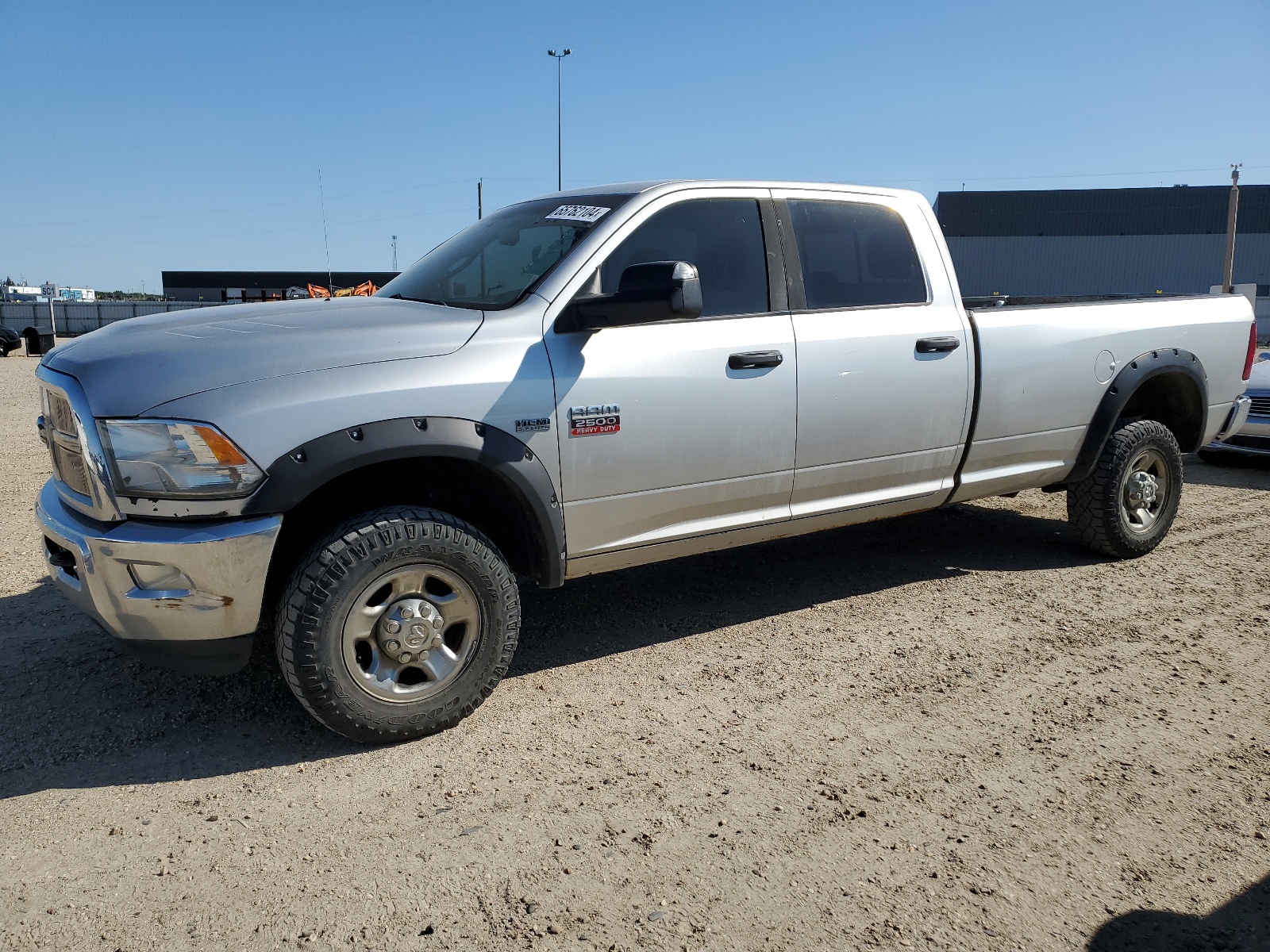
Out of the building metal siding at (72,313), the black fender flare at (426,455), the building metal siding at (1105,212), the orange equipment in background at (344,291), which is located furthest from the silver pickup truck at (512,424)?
the building metal siding at (1105,212)

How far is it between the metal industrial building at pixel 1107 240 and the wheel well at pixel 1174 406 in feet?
165

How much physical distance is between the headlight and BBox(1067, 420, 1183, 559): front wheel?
14.9 ft

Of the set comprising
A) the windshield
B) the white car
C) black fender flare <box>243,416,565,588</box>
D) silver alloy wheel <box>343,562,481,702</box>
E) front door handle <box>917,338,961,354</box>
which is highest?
the windshield

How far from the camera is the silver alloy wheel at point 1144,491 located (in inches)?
223

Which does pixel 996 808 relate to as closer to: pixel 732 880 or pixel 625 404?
pixel 732 880

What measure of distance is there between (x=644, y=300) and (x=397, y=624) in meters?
1.45

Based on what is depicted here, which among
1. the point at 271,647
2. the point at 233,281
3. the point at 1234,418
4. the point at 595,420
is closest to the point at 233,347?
the point at 595,420

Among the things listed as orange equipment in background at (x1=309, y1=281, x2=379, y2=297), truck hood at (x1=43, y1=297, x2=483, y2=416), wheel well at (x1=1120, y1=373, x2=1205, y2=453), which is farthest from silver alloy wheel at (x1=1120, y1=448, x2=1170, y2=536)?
orange equipment in background at (x1=309, y1=281, x2=379, y2=297)

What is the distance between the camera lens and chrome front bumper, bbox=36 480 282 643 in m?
3.04

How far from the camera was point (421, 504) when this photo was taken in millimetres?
3822

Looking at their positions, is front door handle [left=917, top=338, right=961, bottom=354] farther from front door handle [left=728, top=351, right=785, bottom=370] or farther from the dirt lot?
the dirt lot

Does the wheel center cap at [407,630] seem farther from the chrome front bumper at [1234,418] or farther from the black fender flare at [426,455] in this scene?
the chrome front bumper at [1234,418]

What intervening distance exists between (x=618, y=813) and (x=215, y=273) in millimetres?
72265

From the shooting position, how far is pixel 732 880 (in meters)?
2.64
